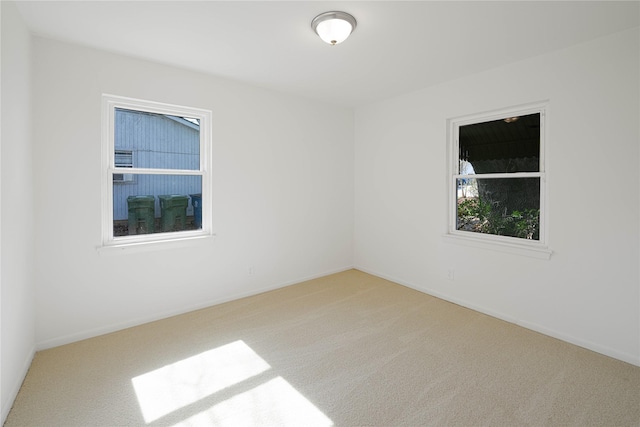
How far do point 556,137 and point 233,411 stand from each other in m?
3.32

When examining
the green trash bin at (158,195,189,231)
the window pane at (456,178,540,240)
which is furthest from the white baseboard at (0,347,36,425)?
the window pane at (456,178,540,240)

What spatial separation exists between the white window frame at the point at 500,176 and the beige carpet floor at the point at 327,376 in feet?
2.49

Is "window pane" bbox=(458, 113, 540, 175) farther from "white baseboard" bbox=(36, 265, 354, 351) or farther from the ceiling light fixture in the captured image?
"white baseboard" bbox=(36, 265, 354, 351)

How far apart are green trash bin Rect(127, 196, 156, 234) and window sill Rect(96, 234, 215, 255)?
15 centimetres

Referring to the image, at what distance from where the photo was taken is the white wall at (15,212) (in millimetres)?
1843

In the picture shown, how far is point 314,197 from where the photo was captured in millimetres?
4398

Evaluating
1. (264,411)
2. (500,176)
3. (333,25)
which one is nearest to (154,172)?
(333,25)

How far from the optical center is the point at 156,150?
314 cm

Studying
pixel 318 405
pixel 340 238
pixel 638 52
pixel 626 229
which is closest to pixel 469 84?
pixel 638 52

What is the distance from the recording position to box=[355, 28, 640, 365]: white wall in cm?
242

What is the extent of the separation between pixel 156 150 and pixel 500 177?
352cm

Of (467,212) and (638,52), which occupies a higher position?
(638,52)

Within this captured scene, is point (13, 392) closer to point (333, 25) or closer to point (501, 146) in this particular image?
point (333, 25)

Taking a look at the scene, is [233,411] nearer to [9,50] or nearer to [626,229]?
[9,50]
